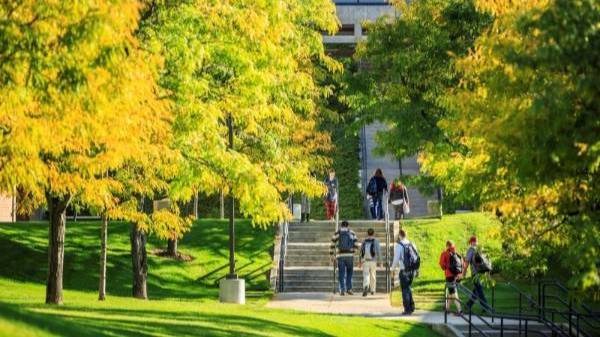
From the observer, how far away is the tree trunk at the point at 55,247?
22047mm

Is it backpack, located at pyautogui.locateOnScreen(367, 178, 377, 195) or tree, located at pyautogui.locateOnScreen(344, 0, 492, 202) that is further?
backpack, located at pyautogui.locateOnScreen(367, 178, 377, 195)

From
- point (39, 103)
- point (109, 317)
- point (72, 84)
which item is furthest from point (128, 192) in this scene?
point (72, 84)

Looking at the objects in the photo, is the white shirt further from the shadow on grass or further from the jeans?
the shadow on grass

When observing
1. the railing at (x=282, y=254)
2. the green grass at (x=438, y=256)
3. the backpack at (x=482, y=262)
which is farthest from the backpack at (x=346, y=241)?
the backpack at (x=482, y=262)

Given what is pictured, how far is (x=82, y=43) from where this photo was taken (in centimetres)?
1277

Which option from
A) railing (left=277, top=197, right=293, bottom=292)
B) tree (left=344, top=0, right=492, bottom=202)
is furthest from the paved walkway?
tree (left=344, top=0, right=492, bottom=202)

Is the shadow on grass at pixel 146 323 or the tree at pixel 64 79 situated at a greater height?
the tree at pixel 64 79

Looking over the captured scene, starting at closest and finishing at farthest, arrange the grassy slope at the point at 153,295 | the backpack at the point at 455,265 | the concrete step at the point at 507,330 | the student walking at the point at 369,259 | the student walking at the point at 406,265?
the grassy slope at the point at 153,295
the concrete step at the point at 507,330
the backpack at the point at 455,265
the student walking at the point at 406,265
the student walking at the point at 369,259

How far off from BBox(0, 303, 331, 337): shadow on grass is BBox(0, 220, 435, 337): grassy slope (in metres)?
0.02

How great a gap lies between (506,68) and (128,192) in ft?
35.8

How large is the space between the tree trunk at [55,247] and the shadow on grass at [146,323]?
74.3 inches

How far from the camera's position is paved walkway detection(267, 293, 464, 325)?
24.5 meters

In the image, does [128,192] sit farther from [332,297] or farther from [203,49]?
[332,297]

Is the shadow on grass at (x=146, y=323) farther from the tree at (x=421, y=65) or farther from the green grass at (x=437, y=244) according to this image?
the green grass at (x=437, y=244)
